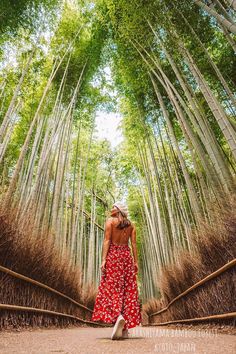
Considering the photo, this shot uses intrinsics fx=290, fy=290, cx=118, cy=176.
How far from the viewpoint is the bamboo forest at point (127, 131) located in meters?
2.49

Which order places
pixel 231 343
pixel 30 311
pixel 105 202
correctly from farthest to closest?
pixel 105 202 → pixel 30 311 → pixel 231 343

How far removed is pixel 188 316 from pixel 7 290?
2174 millimetres

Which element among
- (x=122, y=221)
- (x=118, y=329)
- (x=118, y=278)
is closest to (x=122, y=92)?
(x=122, y=221)

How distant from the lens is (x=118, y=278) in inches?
95.0

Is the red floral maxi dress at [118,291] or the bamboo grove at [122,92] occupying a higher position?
the bamboo grove at [122,92]

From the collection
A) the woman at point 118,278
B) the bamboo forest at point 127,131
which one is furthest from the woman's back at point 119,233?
the bamboo forest at point 127,131

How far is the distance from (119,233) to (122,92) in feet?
19.6

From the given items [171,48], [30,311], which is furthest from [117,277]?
[171,48]

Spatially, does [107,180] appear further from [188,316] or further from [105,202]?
[188,316]

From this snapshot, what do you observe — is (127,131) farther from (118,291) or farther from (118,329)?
(118,329)

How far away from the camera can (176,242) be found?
17.7 ft

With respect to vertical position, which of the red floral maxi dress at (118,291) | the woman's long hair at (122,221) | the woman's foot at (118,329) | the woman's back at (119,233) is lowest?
the woman's foot at (118,329)

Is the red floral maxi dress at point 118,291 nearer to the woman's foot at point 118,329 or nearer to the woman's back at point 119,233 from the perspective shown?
the woman's back at point 119,233

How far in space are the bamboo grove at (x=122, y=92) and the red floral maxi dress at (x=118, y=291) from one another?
131 cm
